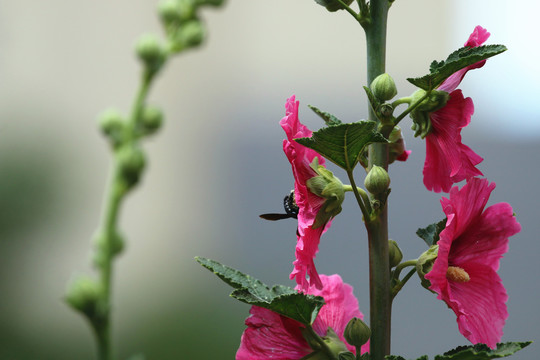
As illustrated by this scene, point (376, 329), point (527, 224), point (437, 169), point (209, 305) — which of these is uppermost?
point (527, 224)

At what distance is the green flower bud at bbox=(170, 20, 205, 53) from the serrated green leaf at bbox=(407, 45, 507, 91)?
22 centimetres

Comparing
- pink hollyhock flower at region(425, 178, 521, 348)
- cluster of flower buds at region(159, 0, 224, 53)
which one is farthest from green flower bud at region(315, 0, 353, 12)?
cluster of flower buds at region(159, 0, 224, 53)

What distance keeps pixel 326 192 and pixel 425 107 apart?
0.29 ft

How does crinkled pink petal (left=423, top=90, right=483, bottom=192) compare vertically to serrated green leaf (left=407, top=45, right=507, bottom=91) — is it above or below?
below

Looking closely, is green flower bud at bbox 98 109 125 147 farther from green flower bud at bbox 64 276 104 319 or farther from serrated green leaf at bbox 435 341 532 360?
serrated green leaf at bbox 435 341 532 360

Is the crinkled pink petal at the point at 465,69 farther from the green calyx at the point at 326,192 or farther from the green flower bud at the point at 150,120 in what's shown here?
the green flower bud at the point at 150,120

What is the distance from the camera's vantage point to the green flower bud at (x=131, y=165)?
16cm

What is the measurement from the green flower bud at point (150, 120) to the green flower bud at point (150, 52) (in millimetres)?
11

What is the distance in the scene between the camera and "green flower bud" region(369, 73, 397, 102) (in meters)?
0.40

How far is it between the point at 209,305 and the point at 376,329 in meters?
2.14

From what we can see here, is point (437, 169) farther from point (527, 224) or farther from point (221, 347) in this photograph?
point (527, 224)

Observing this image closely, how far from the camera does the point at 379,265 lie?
0.42 m

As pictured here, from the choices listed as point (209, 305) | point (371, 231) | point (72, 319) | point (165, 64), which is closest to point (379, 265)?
point (371, 231)

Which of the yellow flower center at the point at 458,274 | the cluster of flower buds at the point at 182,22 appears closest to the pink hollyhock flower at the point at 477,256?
the yellow flower center at the point at 458,274
